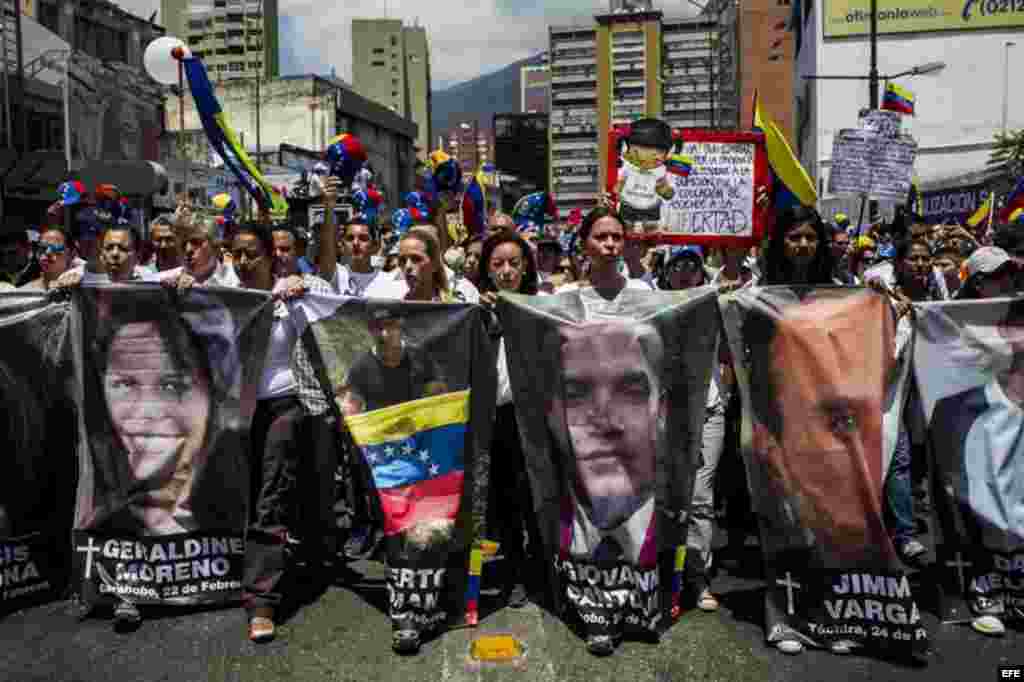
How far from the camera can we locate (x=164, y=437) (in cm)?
517

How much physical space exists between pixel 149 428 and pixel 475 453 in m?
1.58

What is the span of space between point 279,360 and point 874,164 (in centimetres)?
765

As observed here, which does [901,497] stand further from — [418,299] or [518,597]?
[418,299]

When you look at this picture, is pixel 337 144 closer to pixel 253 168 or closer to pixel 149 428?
pixel 253 168

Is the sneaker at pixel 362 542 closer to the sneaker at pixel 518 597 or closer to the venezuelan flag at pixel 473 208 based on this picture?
the sneaker at pixel 518 597

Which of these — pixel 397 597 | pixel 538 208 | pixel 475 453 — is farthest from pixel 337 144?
pixel 397 597

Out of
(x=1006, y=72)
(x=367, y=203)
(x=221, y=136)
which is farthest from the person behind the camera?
(x=1006, y=72)

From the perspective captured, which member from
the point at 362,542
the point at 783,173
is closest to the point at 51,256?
the point at 362,542

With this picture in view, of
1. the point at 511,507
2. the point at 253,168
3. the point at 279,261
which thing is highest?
the point at 253,168

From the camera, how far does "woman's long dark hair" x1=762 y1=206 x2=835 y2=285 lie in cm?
525

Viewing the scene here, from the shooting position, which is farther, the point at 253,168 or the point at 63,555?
the point at 253,168

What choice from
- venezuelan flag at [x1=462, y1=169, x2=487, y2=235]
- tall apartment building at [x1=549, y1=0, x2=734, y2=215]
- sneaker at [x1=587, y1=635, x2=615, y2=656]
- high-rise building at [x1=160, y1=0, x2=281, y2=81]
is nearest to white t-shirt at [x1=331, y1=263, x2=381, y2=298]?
venezuelan flag at [x1=462, y1=169, x2=487, y2=235]

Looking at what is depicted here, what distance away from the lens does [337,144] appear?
7.71 metres

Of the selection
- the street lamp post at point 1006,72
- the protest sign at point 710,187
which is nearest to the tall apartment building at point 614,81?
the street lamp post at point 1006,72
